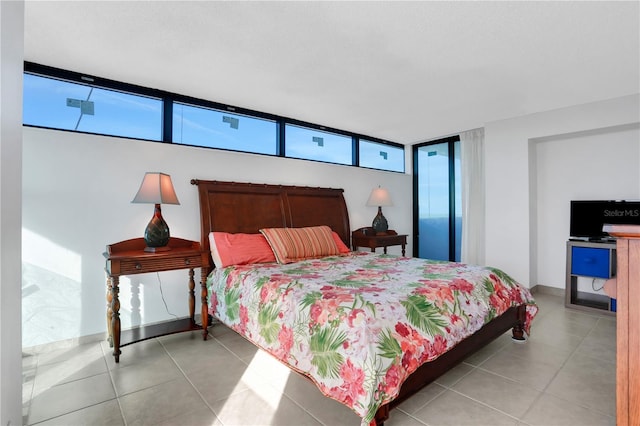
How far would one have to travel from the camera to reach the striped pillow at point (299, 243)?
3264 millimetres

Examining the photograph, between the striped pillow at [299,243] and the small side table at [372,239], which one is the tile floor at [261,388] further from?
the small side table at [372,239]

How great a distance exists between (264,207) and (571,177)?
4.08 meters

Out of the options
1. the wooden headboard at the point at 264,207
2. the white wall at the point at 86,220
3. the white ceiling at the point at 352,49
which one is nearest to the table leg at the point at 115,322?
the white wall at the point at 86,220

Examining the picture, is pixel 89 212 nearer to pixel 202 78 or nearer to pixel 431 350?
pixel 202 78

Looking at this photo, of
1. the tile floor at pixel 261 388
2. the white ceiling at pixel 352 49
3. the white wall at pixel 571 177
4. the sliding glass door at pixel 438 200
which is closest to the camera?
the tile floor at pixel 261 388

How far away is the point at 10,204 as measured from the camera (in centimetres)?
121

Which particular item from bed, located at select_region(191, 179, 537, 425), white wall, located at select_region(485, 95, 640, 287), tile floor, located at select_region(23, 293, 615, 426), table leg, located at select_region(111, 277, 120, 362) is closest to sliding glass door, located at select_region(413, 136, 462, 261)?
white wall, located at select_region(485, 95, 640, 287)

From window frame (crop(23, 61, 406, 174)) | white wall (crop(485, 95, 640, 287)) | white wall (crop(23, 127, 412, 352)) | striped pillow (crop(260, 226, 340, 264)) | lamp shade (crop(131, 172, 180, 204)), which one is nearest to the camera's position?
white wall (crop(23, 127, 412, 352))

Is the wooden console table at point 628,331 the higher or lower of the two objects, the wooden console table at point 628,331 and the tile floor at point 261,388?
the higher

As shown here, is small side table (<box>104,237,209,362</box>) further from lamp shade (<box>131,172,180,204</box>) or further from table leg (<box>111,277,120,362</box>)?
lamp shade (<box>131,172,180,204</box>)

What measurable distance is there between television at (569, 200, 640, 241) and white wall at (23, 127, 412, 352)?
444cm

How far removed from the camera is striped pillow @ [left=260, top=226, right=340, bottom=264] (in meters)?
3.26

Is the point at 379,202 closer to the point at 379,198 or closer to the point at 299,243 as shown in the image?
the point at 379,198

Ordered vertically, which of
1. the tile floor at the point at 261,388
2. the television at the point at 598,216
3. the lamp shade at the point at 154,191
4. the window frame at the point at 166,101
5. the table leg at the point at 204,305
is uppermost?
the window frame at the point at 166,101
